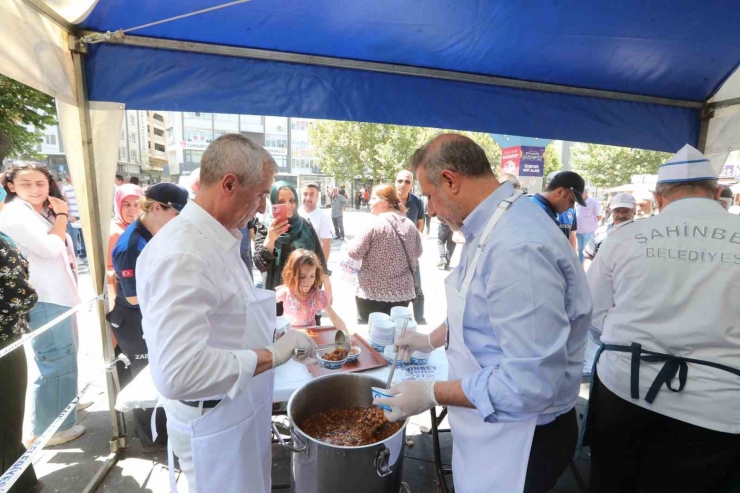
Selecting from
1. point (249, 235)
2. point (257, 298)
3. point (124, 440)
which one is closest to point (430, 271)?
point (249, 235)

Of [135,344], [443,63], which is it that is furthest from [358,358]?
[443,63]

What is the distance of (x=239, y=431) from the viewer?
1.48 m

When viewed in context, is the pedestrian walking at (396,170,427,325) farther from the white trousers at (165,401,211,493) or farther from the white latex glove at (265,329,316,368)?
the white trousers at (165,401,211,493)

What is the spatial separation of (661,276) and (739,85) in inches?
Answer: 95.0

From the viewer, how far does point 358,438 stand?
1.62 metres

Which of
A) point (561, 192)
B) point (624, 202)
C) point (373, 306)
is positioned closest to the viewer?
point (561, 192)

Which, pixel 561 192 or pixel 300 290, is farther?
pixel 561 192

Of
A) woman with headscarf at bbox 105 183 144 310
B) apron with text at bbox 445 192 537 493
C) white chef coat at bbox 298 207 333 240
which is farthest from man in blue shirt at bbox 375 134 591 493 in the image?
white chef coat at bbox 298 207 333 240

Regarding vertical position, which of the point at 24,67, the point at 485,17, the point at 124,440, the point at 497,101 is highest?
the point at 485,17

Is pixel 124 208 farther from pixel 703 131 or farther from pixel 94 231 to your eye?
pixel 703 131

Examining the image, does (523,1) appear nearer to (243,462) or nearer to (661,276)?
(661,276)

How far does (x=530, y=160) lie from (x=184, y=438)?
1087cm

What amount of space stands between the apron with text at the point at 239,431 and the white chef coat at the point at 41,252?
2.05m

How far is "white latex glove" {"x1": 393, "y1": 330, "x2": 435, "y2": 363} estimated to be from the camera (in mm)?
2033
